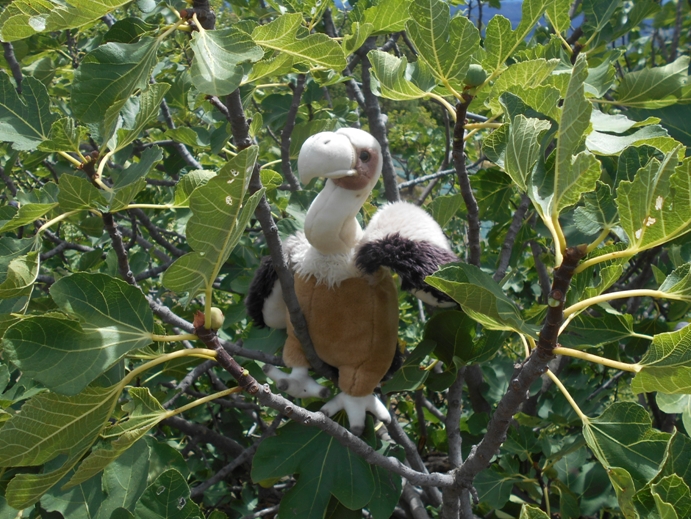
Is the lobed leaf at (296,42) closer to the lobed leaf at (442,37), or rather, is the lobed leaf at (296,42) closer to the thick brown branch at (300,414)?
the lobed leaf at (442,37)

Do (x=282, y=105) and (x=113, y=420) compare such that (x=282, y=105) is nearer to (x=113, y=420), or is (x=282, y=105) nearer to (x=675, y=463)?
(x=113, y=420)

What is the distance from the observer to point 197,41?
0.77 meters

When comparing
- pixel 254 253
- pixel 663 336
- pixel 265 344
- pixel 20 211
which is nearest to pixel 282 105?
pixel 254 253

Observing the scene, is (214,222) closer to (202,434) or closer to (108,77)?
(108,77)

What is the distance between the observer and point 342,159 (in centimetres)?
101

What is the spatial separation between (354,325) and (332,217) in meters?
0.22

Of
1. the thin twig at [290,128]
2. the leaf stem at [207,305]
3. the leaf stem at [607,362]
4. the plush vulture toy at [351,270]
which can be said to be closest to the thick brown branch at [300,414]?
the leaf stem at [207,305]

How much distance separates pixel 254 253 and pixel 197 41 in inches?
42.5

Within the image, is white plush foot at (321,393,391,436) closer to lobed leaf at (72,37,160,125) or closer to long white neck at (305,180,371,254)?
Answer: long white neck at (305,180,371,254)

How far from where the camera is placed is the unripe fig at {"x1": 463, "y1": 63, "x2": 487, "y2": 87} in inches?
37.4

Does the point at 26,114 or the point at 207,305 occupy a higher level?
the point at 26,114

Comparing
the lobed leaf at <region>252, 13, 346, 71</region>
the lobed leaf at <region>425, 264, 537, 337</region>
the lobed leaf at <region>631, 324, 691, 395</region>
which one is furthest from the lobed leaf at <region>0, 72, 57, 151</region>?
the lobed leaf at <region>631, 324, 691, 395</region>

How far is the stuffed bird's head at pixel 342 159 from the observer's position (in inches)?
39.5

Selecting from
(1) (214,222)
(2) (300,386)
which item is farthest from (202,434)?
(1) (214,222)
